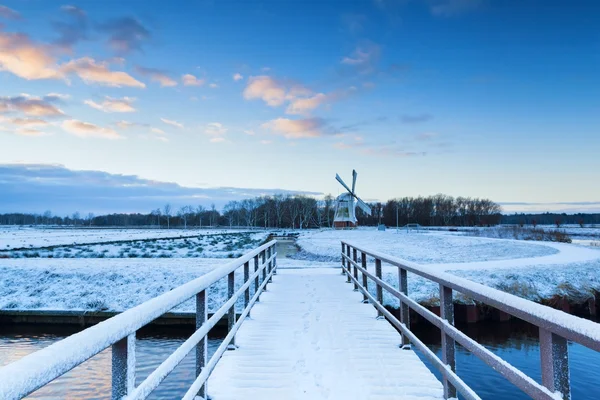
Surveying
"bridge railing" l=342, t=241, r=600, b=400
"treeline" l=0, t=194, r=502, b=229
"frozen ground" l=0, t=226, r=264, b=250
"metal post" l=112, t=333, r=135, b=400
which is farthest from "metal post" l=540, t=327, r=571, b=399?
"treeline" l=0, t=194, r=502, b=229

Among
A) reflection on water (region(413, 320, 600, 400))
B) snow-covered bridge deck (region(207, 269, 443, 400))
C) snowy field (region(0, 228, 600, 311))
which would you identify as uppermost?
snow-covered bridge deck (region(207, 269, 443, 400))

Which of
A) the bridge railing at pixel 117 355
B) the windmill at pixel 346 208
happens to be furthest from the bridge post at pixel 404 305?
the windmill at pixel 346 208

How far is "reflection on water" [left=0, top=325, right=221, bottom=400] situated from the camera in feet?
23.5

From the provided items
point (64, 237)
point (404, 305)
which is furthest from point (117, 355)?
point (64, 237)

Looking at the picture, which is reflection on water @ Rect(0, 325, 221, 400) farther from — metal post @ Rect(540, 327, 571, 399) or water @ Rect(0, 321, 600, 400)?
metal post @ Rect(540, 327, 571, 399)

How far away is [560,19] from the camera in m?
19.0

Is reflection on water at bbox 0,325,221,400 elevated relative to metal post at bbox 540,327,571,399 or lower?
lower

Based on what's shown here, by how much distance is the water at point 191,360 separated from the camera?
23.9 feet

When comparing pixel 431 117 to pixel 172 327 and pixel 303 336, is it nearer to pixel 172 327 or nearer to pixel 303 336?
pixel 172 327

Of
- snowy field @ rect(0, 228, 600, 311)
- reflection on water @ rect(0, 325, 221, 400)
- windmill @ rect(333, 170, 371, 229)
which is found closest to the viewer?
reflection on water @ rect(0, 325, 221, 400)

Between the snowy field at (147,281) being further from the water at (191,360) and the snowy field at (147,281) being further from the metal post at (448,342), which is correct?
the metal post at (448,342)

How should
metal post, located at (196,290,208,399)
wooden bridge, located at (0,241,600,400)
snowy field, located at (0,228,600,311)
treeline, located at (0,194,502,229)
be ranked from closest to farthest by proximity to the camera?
wooden bridge, located at (0,241,600,400) → metal post, located at (196,290,208,399) → snowy field, located at (0,228,600,311) → treeline, located at (0,194,502,229)

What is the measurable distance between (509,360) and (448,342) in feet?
24.8

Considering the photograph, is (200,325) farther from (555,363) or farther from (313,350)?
(555,363)
